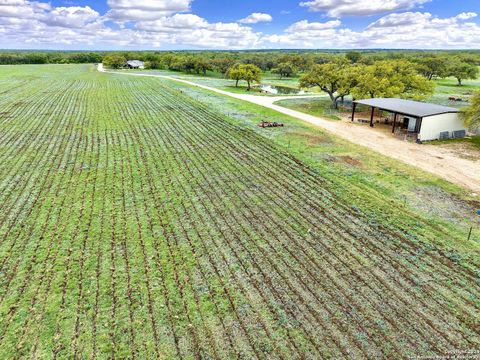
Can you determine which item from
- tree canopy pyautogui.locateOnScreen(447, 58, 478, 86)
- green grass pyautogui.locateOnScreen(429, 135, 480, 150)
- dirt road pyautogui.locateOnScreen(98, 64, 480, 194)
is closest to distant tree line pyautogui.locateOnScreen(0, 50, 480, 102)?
tree canopy pyautogui.locateOnScreen(447, 58, 478, 86)

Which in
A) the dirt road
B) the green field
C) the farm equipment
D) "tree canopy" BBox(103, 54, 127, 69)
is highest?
"tree canopy" BBox(103, 54, 127, 69)

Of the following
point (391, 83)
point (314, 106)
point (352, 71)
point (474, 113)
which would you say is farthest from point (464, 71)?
point (474, 113)

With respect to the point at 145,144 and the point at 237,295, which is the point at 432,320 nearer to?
the point at 237,295

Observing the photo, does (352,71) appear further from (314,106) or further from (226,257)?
(226,257)

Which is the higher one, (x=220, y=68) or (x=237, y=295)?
(x=220, y=68)

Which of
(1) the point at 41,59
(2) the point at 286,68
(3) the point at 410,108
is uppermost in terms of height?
(1) the point at 41,59

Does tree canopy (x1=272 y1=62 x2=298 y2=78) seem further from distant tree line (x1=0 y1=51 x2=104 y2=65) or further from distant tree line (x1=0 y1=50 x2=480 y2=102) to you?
distant tree line (x1=0 y1=51 x2=104 y2=65)

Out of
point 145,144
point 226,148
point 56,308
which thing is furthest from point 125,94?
point 56,308

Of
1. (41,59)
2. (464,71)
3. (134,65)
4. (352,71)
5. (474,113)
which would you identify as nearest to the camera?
(474,113)
